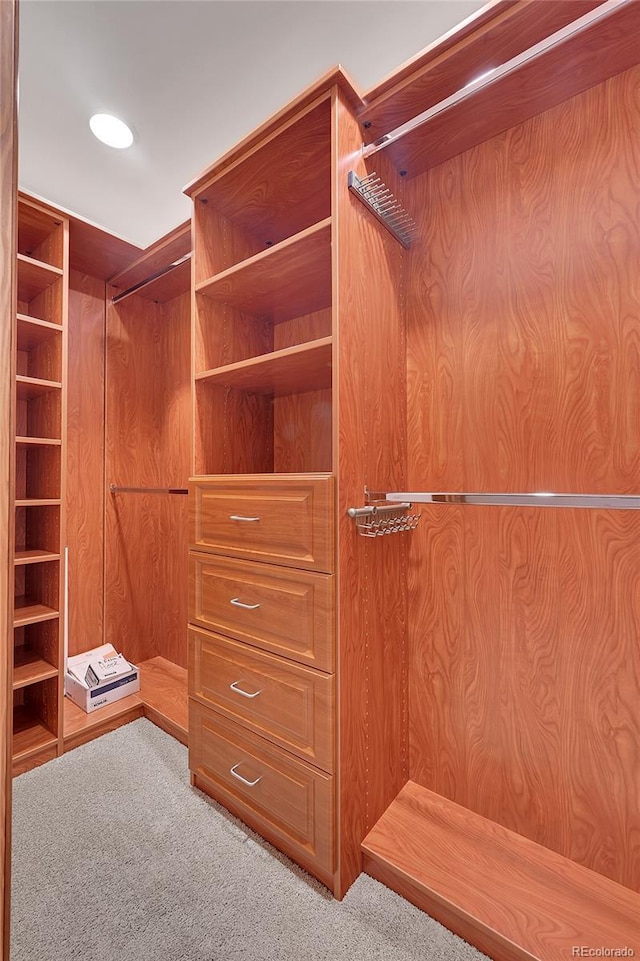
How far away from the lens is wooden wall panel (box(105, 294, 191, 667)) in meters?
2.52

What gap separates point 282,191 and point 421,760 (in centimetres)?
222

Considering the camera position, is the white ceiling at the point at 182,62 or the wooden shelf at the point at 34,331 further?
the wooden shelf at the point at 34,331

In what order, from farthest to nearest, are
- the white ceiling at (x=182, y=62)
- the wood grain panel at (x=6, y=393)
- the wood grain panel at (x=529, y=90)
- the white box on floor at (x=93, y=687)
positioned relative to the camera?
the white box on floor at (x=93, y=687)
the white ceiling at (x=182, y=62)
the wood grain panel at (x=529, y=90)
the wood grain panel at (x=6, y=393)

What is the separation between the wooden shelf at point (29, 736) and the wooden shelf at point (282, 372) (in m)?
1.73

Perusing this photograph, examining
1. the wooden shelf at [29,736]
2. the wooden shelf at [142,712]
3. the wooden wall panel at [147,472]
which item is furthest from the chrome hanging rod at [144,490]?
the wooden shelf at [29,736]

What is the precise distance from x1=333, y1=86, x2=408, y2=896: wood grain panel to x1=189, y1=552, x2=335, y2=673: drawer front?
0.06 meters

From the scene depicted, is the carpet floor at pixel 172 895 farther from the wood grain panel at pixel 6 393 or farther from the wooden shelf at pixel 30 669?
the wood grain panel at pixel 6 393

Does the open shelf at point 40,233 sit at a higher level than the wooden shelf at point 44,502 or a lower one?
higher

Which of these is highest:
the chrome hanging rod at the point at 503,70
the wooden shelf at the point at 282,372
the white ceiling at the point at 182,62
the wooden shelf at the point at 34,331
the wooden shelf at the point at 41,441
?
the white ceiling at the point at 182,62

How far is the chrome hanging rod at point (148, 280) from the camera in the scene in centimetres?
212

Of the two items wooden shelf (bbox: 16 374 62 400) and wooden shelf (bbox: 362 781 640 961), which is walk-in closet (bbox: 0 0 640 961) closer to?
wooden shelf (bbox: 362 781 640 961)

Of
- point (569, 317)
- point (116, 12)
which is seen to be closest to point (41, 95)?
point (116, 12)

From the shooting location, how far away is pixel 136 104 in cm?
158

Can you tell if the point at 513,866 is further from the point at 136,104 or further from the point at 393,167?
the point at 136,104
